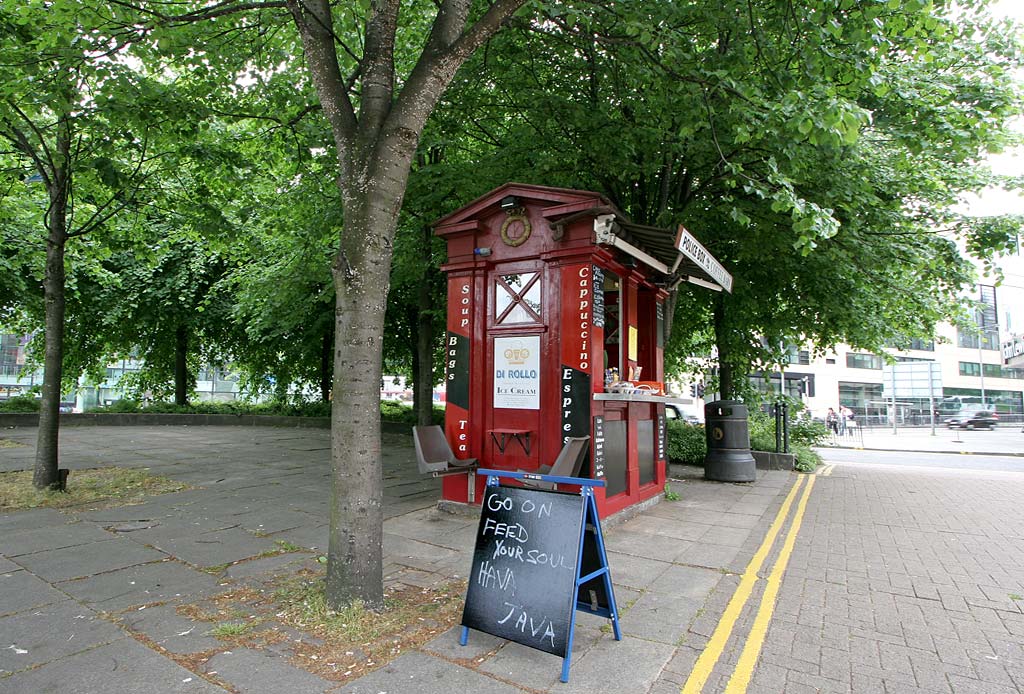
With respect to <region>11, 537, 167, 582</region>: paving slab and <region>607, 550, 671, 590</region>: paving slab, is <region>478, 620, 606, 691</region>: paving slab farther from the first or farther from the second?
<region>11, 537, 167, 582</region>: paving slab

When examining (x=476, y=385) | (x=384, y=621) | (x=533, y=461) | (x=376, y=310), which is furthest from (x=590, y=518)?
(x=476, y=385)

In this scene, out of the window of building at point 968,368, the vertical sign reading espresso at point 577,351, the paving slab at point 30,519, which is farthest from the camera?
the window of building at point 968,368

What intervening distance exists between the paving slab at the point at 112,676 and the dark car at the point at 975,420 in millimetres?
46566

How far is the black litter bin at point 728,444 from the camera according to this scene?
1066 centimetres

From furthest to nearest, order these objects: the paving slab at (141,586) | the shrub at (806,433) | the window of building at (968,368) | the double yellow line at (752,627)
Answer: the window of building at (968,368) → the shrub at (806,433) → the paving slab at (141,586) → the double yellow line at (752,627)

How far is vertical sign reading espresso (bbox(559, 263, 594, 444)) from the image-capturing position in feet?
21.1

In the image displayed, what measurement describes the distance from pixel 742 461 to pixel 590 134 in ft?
21.2

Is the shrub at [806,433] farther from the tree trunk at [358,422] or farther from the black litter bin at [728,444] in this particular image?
the tree trunk at [358,422]

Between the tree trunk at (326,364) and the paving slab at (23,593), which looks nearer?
the paving slab at (23,593)

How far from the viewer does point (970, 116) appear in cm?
643

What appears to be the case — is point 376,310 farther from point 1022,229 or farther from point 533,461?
point 1022,229

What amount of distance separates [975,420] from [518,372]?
4272 centimetres

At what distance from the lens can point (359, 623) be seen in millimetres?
3781

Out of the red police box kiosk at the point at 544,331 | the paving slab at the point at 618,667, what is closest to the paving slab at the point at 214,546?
the red police box kiosk at the point at 544,331
